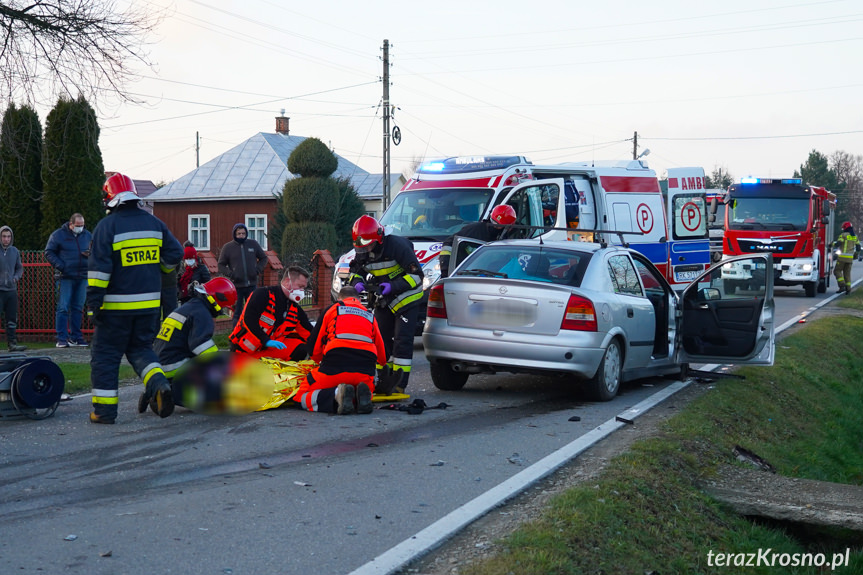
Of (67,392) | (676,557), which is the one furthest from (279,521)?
(67,392)

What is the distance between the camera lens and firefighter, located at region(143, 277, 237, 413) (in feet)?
26.9

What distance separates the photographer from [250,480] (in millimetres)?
5844

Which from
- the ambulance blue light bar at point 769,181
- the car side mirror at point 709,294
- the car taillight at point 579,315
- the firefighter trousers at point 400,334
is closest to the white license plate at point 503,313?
the car taillight at point 579,315

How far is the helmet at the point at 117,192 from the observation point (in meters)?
7.78

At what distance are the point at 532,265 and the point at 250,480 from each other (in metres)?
4.31

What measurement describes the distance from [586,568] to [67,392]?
21.9 ft

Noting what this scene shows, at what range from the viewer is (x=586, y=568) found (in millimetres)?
4660

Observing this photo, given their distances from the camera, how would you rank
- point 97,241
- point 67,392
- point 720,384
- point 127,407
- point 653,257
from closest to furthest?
point 97,241 → point 127,407 → point 67,392 → point 720,384 → point 653,257

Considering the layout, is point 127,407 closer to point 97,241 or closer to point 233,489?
point 97,241

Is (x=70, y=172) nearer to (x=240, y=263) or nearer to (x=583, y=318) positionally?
(x=240, y=263)

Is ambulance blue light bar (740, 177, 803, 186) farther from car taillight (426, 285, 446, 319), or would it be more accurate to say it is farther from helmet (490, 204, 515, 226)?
car taillight (426, 285, 446, 319)

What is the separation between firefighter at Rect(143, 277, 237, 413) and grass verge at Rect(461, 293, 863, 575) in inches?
146

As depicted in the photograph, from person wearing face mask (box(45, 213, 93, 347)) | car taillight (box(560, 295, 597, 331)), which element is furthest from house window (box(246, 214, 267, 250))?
car taillight (box(560, 295, 597, 331))

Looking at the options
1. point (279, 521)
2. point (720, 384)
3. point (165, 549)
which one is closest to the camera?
point (165, 549)
